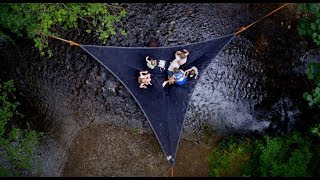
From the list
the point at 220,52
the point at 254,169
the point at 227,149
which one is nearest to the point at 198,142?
the point at 227,149

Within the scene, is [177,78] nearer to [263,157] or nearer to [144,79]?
[144,79]

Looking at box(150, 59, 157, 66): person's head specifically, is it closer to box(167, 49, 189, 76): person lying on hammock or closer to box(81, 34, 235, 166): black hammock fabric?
box(81, 34, 235, 166): black hammock fabric

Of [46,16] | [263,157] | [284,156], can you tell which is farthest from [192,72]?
[46,16]

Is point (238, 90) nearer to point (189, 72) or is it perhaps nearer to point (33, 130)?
point (189, 72)

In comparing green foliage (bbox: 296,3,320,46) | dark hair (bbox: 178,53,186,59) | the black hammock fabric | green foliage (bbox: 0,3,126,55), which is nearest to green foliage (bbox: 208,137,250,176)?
the black hammock fabric

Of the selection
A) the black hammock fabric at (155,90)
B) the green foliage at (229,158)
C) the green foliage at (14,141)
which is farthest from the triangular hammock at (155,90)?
the green foliage at (14,141)

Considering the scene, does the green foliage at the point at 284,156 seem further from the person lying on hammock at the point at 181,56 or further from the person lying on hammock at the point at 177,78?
the person lying on hammock at the point at 181,56
